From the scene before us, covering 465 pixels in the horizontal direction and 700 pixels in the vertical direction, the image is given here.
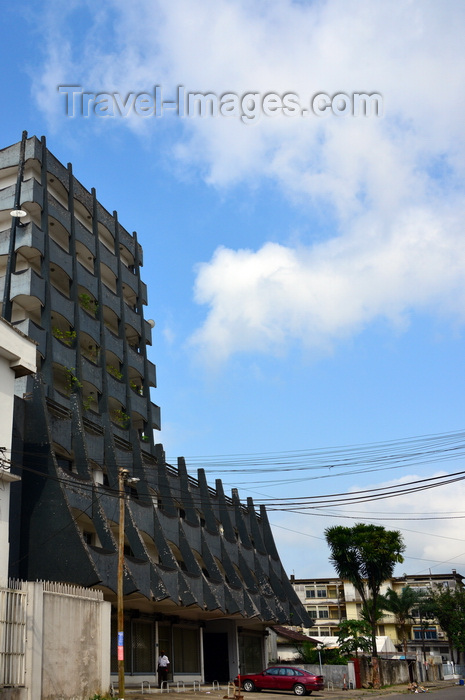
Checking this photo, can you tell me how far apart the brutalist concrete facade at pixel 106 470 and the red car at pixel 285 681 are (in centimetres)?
373

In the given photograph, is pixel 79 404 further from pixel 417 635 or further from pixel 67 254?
pixel 417 635

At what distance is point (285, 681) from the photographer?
35.9m

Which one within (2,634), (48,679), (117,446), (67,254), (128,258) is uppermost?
(128,258)

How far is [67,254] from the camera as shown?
41.4 metres

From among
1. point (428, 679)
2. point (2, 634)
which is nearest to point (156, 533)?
point (2, 634)

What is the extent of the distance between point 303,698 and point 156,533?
10064 mm

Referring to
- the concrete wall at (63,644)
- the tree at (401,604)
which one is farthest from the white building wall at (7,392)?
the tree at (401,604)

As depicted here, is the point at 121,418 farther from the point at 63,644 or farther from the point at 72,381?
the point at 63,644

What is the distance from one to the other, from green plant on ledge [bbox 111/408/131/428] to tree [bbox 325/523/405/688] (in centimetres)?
1651

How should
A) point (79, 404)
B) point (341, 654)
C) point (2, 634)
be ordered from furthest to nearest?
point (341, 654), point (79, 404), point (2, 634)

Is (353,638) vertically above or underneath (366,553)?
underneath

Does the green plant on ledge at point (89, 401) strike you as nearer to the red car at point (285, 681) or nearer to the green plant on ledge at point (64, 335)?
the green plant on ledge at point (64, 335)

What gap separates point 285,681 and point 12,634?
21.6 metres

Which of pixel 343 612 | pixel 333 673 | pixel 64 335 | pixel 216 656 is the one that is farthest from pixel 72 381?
pixel 343 612
